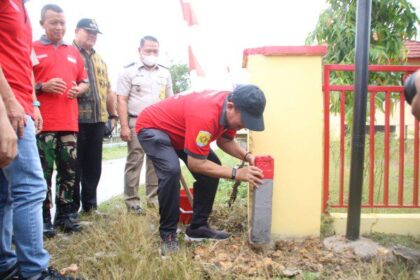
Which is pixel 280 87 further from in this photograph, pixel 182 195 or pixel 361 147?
pixel 182 195

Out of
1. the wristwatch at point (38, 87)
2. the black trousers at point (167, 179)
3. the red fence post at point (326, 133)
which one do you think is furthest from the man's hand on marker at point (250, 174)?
the wristwatch at point (38, 87)

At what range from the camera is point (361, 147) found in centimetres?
265

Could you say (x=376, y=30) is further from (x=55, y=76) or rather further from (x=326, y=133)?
(x=55, y=76)

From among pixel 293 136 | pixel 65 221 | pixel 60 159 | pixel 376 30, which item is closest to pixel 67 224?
pixel 65 221

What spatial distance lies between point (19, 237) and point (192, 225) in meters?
1.43

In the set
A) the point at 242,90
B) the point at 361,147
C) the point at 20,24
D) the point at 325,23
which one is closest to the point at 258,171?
the point at 242,90

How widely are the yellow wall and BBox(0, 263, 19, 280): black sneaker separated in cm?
170

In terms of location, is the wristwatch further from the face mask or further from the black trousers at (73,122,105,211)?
the face mask

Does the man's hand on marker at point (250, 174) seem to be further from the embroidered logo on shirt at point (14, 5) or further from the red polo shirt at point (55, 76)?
the embroidered logo on shirt at point (14, 5)

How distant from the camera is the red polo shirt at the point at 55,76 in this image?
9.91 feet

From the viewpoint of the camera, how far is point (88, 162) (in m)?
3.72

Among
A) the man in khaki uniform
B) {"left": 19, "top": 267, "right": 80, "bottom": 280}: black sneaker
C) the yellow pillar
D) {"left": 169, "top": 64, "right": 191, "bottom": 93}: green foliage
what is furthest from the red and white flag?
{"left": 169, "top": 64, "right": 191, "bottom": 93}: green foliage

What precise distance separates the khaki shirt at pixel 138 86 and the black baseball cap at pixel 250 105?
178cm

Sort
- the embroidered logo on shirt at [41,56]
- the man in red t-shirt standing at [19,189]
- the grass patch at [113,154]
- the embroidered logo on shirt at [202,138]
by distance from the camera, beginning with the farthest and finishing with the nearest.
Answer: the grass patch at [113,154]
the embroidered logo on shirt at [41,56]
the embroidered logo on shirt at [202,138]
the man in red t-shirt standing at [19,189]
